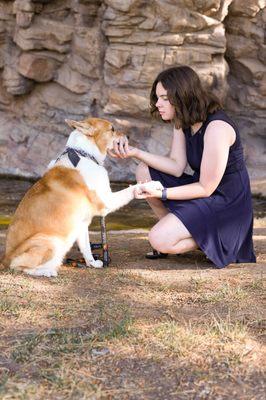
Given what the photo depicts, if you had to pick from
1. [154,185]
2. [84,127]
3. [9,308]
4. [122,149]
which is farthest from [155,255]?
[9,308]

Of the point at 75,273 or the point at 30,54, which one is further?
the point at 30,54

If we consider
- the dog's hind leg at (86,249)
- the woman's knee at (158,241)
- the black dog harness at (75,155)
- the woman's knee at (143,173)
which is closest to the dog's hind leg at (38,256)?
the dog's hind leg at (86,249)

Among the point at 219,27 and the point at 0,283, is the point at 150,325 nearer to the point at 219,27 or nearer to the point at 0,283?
the point at 0,283

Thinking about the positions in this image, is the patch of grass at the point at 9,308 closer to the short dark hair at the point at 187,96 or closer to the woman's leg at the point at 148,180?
the woman's leg at the point at 148,180

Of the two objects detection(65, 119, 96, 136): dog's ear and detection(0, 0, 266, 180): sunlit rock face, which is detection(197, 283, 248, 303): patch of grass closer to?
detection(65, 119, 96, 136): dog's ear

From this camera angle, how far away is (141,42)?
35.0 ft

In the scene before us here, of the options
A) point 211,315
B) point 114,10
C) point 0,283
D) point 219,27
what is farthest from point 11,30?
point 211,315

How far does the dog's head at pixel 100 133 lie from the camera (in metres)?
4.74

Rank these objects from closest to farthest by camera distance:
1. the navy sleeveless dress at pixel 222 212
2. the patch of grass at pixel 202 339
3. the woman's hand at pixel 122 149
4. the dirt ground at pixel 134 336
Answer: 1. the dirt ground at pixel 134 336
2. the patch of grass at pixel 202 339
3. the navy sleeveless dress at pixel 222 212
4. the woman's hand at pixel 122 149

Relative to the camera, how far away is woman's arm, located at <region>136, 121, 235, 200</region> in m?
4.41

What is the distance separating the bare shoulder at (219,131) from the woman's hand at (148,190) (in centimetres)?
54

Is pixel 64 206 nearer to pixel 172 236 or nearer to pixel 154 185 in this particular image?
pixel 154 185

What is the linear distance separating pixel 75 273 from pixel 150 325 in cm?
144

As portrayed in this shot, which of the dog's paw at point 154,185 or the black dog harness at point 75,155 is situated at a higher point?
the black dog harness at point 75,155
